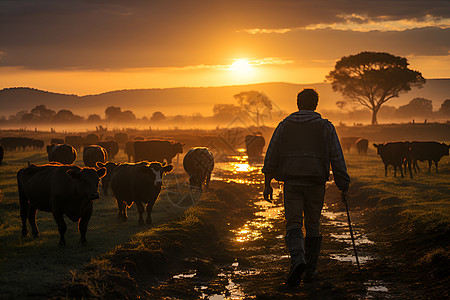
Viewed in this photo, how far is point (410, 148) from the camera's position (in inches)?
1048

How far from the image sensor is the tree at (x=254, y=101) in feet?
430

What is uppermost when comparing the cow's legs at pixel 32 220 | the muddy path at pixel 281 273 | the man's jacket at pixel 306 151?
the man's jacket at pixel 306 151

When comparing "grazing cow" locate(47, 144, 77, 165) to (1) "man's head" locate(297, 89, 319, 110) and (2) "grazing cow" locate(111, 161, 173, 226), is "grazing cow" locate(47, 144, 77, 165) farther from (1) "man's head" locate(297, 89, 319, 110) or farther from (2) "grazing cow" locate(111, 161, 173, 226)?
(1) "man's head" locate(297, 89, 319, 110)

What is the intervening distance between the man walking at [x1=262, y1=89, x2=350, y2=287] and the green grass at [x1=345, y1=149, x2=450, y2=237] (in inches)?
194

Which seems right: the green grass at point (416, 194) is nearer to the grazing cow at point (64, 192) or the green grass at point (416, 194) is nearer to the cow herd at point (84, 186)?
the cow herd at point (84, 186)

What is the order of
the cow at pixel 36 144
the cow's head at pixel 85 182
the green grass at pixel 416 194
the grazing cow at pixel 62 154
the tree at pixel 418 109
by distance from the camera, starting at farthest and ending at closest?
the tree at pixel 418 109
the cow at pixel 36 144
the grazing cow at pixel 62 154
the green grass at pixel 416 194
the cow's head at pixel 85 182

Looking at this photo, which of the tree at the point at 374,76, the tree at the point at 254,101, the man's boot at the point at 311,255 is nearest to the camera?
the man's boot at the point at 311,255

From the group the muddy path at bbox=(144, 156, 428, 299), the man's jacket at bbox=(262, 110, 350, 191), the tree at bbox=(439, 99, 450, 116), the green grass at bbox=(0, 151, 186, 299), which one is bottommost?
the muddy path at bbox=(144, 156, 428, 299)

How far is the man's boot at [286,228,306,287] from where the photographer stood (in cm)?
755

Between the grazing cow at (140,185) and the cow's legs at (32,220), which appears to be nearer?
the cow's legs at (32,220)

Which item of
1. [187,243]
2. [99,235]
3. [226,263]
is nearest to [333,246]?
[226,263]

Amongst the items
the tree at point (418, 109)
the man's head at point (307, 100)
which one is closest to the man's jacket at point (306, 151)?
the man's head at point (307, 100)

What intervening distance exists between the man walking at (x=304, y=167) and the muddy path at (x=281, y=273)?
0.68m

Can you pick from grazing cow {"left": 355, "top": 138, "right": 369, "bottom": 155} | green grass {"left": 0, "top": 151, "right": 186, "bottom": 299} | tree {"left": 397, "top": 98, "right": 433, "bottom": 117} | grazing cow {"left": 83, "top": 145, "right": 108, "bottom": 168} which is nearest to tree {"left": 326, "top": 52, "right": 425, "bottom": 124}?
grazing cow {"left": 355, "top": 138, "right": 369, "bottom": 155}
